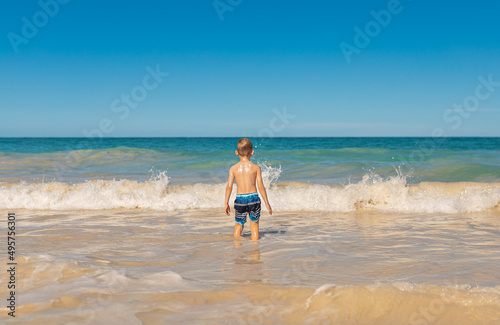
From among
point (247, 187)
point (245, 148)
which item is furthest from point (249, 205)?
point (245, 148)

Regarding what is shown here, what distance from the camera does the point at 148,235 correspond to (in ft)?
20.5

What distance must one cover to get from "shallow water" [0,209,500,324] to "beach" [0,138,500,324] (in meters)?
0.01

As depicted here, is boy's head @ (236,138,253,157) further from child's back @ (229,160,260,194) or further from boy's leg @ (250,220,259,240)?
boy's leg @ (250,220,259,240)

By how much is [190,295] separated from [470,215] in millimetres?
6847

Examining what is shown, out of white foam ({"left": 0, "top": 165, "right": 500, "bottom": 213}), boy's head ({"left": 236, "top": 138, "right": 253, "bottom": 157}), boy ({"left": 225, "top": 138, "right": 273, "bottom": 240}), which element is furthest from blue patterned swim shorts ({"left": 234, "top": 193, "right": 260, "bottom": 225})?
white foam ({"left": 0, "top": 165, "right": 500, "bottom": 213})

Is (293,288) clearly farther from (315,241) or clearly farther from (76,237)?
(76,237)

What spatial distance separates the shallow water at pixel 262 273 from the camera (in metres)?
2.96

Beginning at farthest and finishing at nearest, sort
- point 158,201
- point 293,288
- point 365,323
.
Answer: point 158,201 < point 293,288 < point 365,323

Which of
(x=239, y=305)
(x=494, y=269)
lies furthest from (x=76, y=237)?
(x=494, y=269)

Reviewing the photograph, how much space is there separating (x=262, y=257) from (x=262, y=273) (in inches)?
27.7

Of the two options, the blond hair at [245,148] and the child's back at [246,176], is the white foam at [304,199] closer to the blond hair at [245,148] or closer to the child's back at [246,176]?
the child's back at [246,176]

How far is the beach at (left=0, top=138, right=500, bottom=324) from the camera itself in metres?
3.00

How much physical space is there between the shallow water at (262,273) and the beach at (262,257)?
1 cm

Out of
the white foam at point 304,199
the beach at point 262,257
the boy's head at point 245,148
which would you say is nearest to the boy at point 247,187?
the boy's head at point 245,148
